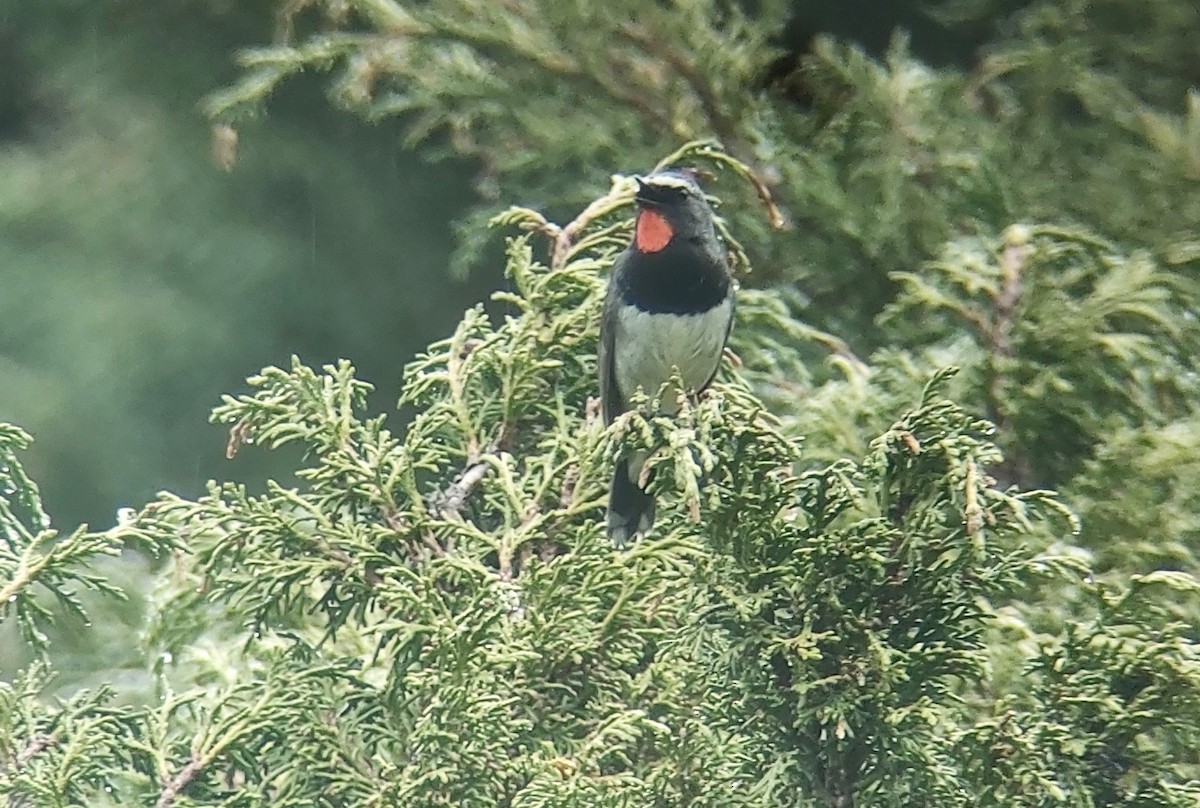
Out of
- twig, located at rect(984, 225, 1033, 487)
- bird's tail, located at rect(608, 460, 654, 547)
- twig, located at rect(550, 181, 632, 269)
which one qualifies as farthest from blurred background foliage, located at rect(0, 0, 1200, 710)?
bird's tail, located at rect(608, 460, 654, 547)

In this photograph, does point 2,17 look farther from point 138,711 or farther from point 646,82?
point 138,711

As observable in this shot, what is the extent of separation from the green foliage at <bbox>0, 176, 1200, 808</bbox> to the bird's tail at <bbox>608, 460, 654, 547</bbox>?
33 mm

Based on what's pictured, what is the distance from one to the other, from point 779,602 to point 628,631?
27 cm

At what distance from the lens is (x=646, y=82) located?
→ 2775 mm

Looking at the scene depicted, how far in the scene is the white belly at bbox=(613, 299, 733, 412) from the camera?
1.95 meters

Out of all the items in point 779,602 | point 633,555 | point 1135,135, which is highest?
point 1135,135

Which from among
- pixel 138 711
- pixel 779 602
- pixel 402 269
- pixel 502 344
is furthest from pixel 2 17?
pixel 779 602

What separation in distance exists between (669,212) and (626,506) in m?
0.54

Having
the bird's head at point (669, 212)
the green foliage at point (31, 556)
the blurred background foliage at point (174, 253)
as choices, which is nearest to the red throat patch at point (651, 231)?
the bird's head at point (669, 212)

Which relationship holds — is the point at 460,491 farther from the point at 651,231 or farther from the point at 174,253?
the point at 174,253

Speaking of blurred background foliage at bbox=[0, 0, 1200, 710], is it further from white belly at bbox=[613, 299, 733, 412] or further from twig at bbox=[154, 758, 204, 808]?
twig at bbox=[154, 758, 204, 808]

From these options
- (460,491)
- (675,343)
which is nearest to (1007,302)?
(675,343)

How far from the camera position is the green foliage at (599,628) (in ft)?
3.81

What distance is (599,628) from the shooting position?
4.64 ft
